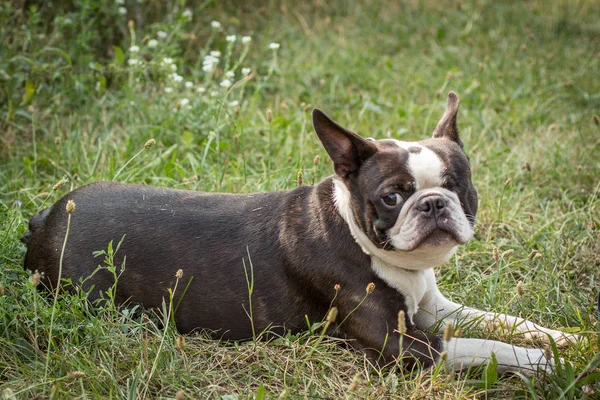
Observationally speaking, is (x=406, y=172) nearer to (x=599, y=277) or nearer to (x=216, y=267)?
(x=216, y=267)

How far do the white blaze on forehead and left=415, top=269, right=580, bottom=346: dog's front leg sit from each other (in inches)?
23.4

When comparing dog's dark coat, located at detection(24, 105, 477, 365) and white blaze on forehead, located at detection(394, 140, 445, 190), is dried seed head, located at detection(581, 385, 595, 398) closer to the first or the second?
dog's dark coat, located at detection(24, 105, 477, 365)

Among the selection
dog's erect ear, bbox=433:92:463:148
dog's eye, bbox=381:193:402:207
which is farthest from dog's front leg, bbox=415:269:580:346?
dog's erect ear, bbox=433:92:463:148

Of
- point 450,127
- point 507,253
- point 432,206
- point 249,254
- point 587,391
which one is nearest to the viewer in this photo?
point 587,391

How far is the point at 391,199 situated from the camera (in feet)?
11.7

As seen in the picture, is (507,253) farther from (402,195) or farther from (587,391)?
(587,391)

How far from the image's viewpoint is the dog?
357 centimetres

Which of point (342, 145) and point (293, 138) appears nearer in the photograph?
point (342, 145)

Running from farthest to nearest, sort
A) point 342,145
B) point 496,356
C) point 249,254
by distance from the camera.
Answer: point 249,254 → point 342,145 → point 496,356

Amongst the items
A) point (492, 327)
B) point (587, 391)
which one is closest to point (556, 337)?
point (492, 327)

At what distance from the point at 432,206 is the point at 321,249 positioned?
0.65 m

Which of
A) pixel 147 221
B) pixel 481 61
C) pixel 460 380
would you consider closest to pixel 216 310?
pixel 147 221

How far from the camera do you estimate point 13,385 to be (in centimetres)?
329

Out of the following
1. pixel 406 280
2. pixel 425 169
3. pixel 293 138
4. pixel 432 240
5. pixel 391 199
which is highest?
pixel 425 169
